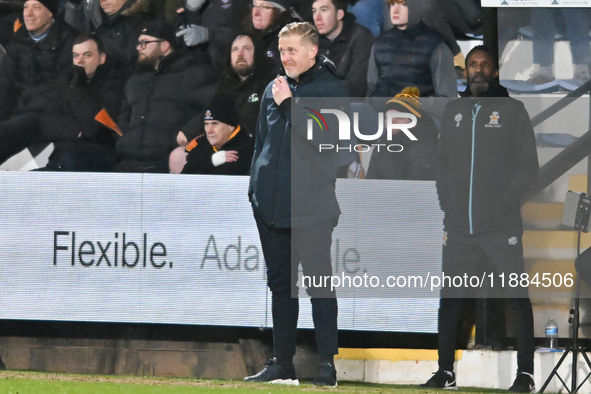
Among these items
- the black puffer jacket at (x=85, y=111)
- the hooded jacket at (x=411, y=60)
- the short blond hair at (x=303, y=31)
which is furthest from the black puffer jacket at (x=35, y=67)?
the hooded jacket at (x=411, y=60)

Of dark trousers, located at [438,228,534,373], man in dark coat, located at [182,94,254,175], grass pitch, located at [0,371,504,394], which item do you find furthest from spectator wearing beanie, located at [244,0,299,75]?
grass pitch, located at [0,371,504,394]

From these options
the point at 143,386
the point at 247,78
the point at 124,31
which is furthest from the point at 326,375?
the point at 124,31

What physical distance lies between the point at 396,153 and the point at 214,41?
1.59m

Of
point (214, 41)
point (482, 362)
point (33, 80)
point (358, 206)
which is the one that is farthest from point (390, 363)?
point (33, 80)

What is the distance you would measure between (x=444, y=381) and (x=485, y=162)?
162 cm

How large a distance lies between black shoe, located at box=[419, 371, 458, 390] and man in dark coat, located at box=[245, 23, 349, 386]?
0.78 m

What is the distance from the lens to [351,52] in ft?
20.9

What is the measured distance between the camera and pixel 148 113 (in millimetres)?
6547

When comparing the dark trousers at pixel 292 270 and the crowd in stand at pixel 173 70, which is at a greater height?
the crowd in stand at pixel 173 70

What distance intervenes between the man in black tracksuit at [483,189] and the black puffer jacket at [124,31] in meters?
2.40

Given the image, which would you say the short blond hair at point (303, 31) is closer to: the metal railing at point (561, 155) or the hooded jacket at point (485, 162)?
the hooded jacket at point (485, 162)

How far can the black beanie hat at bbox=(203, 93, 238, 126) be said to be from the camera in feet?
21.2

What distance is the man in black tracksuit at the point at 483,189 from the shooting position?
628cm

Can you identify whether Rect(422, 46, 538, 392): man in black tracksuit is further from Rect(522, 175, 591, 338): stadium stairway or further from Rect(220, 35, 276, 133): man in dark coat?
Rect(220, 35, 276, 133): man in dark coat
